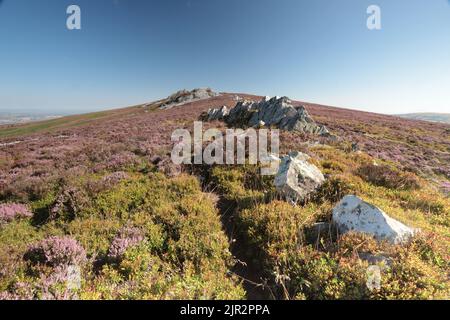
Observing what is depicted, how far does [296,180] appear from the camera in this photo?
7.00 m

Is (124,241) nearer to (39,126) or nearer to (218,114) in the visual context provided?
(218,114)

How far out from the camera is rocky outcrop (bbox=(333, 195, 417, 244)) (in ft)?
14.9

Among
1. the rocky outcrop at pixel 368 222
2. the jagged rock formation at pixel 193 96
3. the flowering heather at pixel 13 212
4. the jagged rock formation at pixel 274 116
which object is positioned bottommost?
the flowering heather at pixel 13 212

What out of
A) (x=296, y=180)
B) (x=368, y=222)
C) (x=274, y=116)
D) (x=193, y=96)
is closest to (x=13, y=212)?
(x=296, y=180)

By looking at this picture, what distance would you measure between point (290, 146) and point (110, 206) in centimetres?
1017

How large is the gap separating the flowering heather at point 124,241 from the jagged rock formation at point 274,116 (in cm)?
1628

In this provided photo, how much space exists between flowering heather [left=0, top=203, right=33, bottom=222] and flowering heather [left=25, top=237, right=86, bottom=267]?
264cm

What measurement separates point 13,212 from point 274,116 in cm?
2073

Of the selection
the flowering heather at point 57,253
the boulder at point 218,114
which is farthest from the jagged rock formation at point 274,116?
the flowering heather at point 57,253

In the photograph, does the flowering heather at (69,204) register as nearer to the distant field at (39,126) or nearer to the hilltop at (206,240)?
the hilltop at (206,240)

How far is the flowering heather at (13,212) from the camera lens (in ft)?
19.9

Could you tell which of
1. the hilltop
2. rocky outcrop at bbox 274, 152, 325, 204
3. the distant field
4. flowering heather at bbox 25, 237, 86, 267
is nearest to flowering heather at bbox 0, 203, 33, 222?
the hilltop

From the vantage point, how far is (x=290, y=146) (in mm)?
12719

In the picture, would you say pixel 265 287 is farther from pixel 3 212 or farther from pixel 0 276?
pixel 3 212
